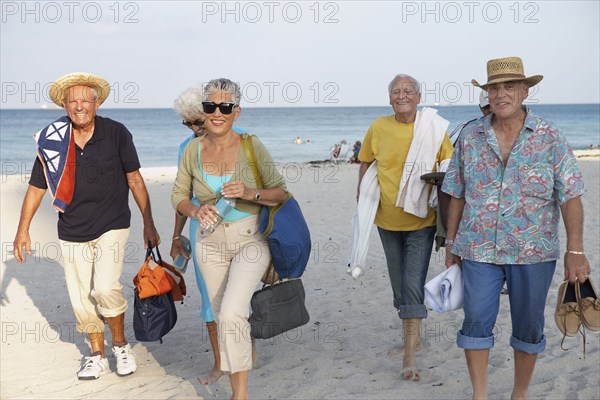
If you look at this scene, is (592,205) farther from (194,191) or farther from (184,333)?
(194,191)

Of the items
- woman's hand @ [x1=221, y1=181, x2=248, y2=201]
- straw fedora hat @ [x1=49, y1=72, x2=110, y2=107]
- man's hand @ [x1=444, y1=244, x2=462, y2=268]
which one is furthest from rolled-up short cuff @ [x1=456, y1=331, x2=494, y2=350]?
straw fedora hat @ [x1=49, y1=72, x2=110, y2=107]

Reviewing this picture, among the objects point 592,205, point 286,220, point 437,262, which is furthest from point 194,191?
point 592,205

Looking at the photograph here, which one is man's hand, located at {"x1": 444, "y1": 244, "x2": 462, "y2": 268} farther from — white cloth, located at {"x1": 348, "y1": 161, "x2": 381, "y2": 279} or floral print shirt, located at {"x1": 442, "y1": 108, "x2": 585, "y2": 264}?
white cloth, located at {"x1": 348, "y1": 161, "x2": 381, "y2": 279}

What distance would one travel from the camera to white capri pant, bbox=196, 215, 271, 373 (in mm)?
3838

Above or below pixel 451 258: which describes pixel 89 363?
below

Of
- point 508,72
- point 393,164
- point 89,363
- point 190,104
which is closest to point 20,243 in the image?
point 89,363

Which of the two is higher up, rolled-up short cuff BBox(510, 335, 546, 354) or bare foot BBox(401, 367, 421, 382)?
rolled-up short cuff BBox(510, 335, 546, 354)

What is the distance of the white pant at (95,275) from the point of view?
473 centimetres

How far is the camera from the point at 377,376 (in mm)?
4777

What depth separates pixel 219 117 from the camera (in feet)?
13.2

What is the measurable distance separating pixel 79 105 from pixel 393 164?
7.27 ft

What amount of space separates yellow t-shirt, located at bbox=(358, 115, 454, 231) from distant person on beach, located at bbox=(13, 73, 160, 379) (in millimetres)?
1717

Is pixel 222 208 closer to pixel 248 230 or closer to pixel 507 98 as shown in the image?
pixel 248 230

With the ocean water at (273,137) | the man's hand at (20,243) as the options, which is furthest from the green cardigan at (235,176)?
the ocean water at (273,137)
